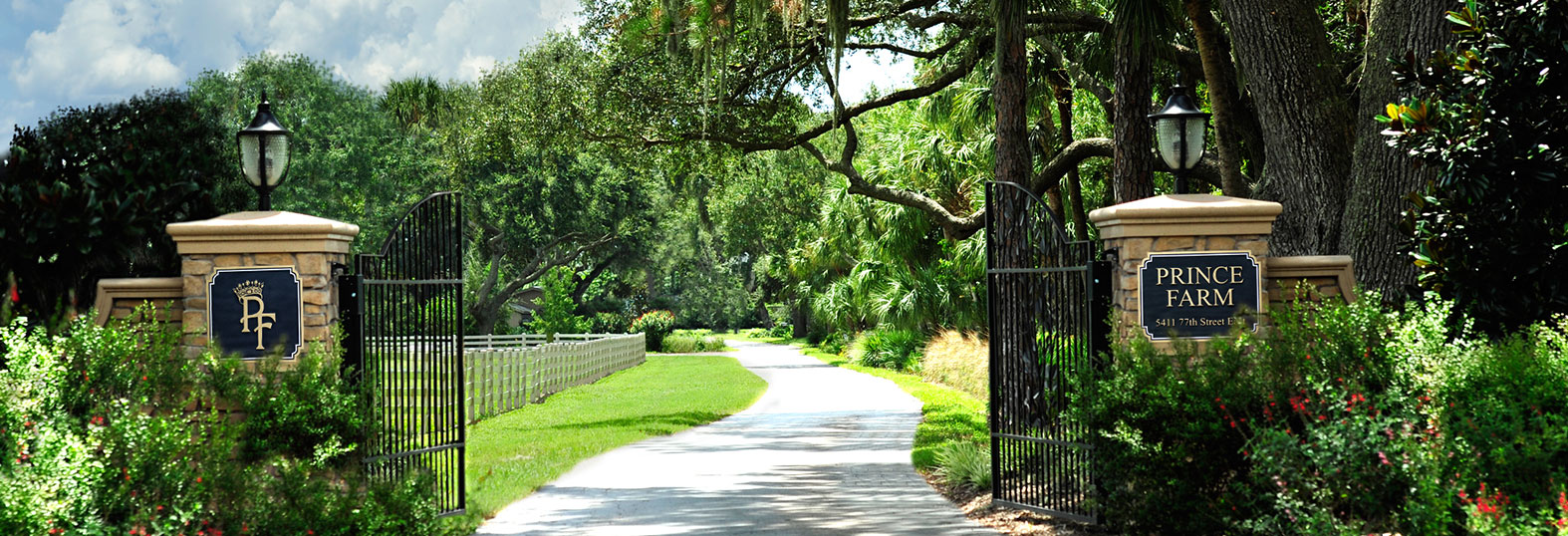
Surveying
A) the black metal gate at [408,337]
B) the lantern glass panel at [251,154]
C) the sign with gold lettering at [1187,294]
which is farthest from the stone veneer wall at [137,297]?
the sign with gold lettering at [1187,294]

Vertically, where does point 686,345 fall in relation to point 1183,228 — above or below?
below

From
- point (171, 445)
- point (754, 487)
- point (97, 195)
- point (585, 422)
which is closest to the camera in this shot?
point (171, 445)

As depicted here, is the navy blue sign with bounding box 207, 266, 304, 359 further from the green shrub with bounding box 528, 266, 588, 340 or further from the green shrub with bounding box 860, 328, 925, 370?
the green shrub with bounding box 528, 266, 588, 340

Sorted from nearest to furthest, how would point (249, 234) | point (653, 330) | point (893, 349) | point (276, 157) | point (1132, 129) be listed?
1. point (249, 234)
2. point (276, 157)
3. point (1132, 129)
4. point (893, 349)
5. point (653, 330)

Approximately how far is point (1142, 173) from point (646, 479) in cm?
594

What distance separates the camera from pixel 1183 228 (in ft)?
25.3

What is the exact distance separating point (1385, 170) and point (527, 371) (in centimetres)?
1645

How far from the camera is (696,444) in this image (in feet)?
49.0

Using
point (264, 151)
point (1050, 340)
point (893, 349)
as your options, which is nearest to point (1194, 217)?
point (1050, 340)

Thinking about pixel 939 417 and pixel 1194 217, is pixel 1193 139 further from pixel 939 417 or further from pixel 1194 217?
pixel 939 417

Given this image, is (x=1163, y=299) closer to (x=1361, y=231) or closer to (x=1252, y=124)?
(x=1361, y=231)

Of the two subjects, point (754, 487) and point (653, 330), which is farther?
point (653, 330)

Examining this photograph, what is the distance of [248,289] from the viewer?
7.62 metres

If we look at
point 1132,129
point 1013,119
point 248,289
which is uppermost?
point 1013,119
